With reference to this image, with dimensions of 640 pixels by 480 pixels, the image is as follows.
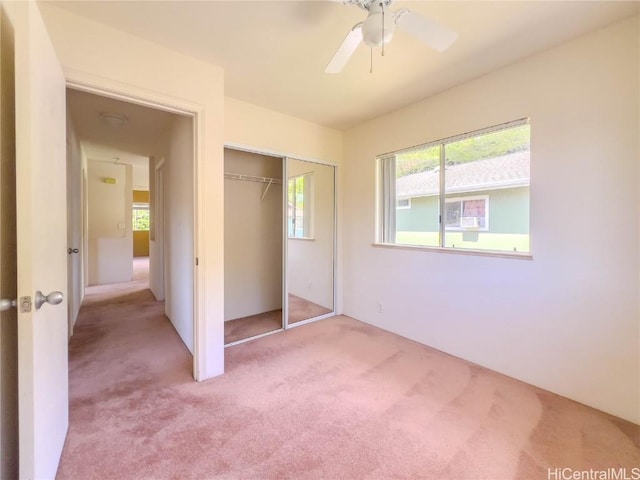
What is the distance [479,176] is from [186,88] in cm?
249

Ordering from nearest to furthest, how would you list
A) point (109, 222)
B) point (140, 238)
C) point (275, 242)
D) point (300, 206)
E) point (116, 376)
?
point (116, 376) < point (300, 206) < point (275, 242) < point (109, 222) < point (140, 238)

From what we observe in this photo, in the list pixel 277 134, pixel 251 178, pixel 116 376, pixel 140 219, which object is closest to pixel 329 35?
pixel 277 134

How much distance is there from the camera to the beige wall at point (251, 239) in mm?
3572

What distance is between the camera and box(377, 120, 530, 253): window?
2305 millimetres

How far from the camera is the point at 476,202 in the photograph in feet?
8.37

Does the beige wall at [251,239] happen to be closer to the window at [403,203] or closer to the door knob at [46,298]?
the window at [403,203]

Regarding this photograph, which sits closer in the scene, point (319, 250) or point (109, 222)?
point (319, 250)

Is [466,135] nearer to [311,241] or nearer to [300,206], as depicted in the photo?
[300,206]

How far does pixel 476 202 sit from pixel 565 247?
2.42 ft

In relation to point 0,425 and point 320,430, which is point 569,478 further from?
point 0,425

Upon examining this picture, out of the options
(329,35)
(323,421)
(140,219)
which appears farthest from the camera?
(140,219)

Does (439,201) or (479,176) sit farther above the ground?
(479,176)

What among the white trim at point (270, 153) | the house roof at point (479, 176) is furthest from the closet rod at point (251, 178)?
the house roof at point (479, 176)

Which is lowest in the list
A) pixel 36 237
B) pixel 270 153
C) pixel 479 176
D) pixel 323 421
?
pixel 323 421
